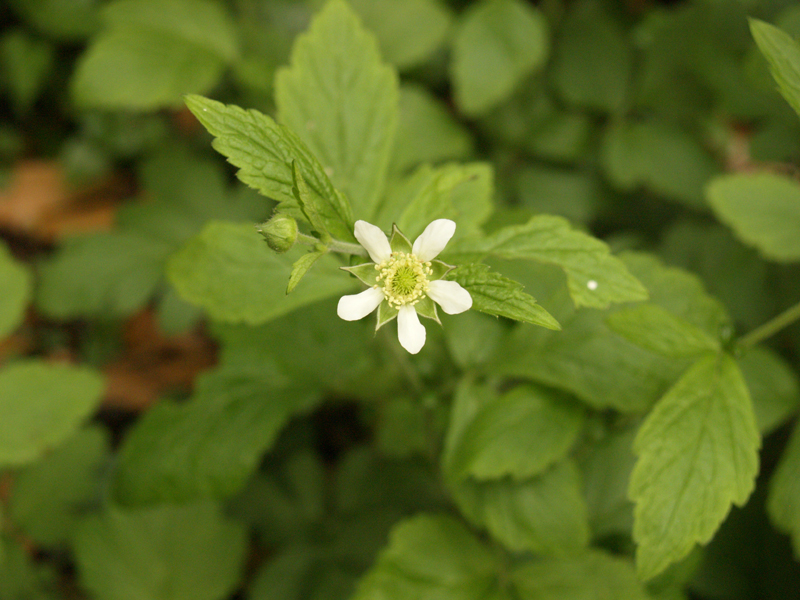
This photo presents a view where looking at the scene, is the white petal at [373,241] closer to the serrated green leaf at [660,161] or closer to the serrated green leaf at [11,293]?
the serrated green leaf at [11,293]

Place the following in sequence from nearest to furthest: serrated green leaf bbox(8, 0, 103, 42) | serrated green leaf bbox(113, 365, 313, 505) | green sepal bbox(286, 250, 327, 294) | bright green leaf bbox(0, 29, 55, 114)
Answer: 1. green sepal bbox(286, 250, 327, 294)
2. serrated green leaf bbox(113, 365, 313, 505)
3. serrated green leaf bbox(8, 0, 103, 42)
4. bright green leaf bbox(0, 29, 55, 114)

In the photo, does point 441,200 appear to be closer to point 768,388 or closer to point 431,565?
point 431,565

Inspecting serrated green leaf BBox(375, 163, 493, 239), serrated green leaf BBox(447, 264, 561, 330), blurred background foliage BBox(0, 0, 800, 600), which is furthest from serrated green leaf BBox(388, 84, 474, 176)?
serrated green leaf BBox(447, 264, 561, 330)

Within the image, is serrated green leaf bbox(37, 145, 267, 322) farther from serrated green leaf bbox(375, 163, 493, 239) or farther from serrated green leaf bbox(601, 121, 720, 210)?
serrated green leaf bbox(601, 121, 720, 210)

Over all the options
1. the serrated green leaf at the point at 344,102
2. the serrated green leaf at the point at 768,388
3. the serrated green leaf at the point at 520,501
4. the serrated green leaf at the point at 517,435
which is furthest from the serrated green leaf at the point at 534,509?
the serrated green leaf at the point at 344,102

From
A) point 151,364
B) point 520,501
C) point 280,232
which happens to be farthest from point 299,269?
point 151,364

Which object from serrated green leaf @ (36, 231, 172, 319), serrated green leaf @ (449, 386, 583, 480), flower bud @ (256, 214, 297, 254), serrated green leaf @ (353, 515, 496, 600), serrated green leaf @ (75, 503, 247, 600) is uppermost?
flower bud @ (256, 214, 297, 254)

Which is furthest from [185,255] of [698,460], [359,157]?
[698,460]
